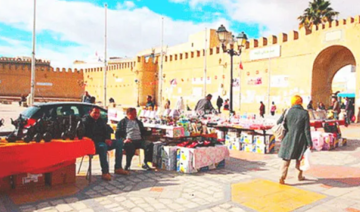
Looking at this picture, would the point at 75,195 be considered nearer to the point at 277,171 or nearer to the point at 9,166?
the point at 9,166

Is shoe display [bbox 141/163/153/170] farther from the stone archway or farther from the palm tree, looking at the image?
the palm tree

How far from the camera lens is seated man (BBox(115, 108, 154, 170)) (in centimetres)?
612

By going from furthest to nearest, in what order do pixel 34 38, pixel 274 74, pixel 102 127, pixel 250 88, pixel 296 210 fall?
1. pixel 250 88
2. pixel 274 74
3. pixel 34 38
4. pixel 102 127
5. pixel 296 210

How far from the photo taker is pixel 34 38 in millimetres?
15180

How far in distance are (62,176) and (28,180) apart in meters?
0.51

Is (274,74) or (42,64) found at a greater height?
(42,64)

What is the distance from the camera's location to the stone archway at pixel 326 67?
A: 2061 cm

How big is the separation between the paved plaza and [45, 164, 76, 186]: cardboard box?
0.17 m

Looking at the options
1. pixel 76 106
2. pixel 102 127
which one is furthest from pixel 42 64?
pixel 102 127

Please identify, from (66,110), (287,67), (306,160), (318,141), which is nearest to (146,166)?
(306,160)

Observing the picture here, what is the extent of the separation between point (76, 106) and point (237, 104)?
19.3 metres

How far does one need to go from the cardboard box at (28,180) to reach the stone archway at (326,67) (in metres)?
20.0

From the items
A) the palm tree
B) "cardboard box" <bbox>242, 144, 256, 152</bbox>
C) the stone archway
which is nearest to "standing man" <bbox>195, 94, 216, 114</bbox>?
"cardboard box" <bbox>242, 144, 256, 152</bbox>

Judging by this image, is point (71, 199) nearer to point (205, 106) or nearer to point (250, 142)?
point (250, 142)
